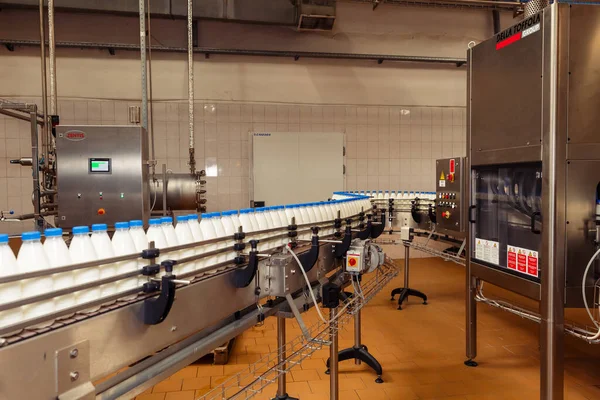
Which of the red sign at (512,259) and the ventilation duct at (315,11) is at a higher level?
the ventilation duct at (315,11)

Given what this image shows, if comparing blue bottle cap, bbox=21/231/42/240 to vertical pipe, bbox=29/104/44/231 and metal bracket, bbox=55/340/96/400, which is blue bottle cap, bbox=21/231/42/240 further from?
vertical pipe, bbox=29/104/44/231

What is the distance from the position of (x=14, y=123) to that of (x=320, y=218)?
4498 millimetres

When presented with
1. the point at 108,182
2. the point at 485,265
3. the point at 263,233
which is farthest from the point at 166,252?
the point at 485,265

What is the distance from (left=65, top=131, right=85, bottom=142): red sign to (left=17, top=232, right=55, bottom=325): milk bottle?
2.09 metres

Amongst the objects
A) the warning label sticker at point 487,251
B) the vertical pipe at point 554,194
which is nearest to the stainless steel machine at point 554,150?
the vertical pipe at point 554,194

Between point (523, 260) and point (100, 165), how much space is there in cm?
255

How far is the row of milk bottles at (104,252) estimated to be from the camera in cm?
78

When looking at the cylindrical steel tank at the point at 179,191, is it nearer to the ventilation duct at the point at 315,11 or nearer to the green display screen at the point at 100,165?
the green display screen at the point at 100,165

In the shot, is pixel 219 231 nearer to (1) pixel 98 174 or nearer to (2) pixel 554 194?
(2) pixel 554 194

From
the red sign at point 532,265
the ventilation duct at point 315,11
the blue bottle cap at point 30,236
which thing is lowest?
the red sign at point 532,265

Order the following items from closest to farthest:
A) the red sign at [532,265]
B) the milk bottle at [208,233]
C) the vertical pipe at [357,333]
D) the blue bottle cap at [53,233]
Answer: the blue bottle cap at [53,233] → the milk bottle at [208,233] → the red sign at [532,265] → the vertical pipe at [357,333]

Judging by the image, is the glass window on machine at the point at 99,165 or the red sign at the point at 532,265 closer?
the red sign at the point at 532,265

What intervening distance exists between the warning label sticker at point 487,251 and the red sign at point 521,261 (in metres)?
0.20

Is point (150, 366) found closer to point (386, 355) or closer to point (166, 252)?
point (166, 252)
